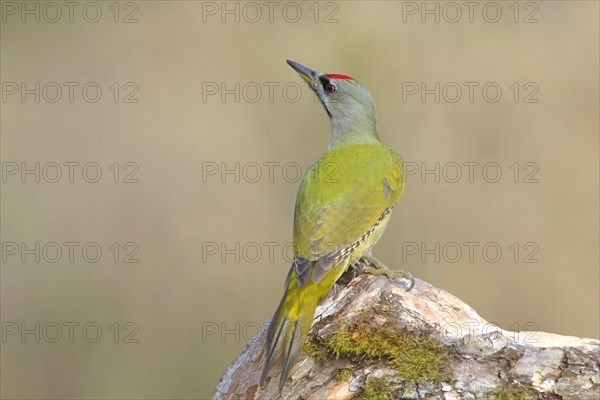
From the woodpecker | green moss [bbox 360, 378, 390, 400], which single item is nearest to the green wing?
the woodpecker

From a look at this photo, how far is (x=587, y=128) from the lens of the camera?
1117 cm

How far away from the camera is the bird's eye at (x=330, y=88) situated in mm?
7273

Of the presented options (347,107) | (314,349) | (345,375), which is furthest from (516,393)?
(347,107)

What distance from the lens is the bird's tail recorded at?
16.0ft

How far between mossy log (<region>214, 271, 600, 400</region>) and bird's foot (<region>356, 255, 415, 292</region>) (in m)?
Result: 0.14

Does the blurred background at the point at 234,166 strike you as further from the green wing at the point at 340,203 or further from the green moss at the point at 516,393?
the green moss at the point at 516,393

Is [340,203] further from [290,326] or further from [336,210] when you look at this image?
[290,326]

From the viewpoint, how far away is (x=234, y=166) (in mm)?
10328

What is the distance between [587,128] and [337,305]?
7039 millimetres

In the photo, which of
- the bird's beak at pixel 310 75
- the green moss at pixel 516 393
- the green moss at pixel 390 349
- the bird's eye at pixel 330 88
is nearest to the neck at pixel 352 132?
the bird's eye at pixel 330 88

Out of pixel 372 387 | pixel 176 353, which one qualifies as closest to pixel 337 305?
pixel 372 387

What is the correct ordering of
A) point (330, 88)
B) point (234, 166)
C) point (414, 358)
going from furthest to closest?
point (234, 166), point (330, 88), point (414, 358)

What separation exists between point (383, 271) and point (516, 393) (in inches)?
54.2

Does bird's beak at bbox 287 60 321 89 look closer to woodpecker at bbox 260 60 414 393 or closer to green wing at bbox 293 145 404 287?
woodpecker at bbox 260 60 414 393
